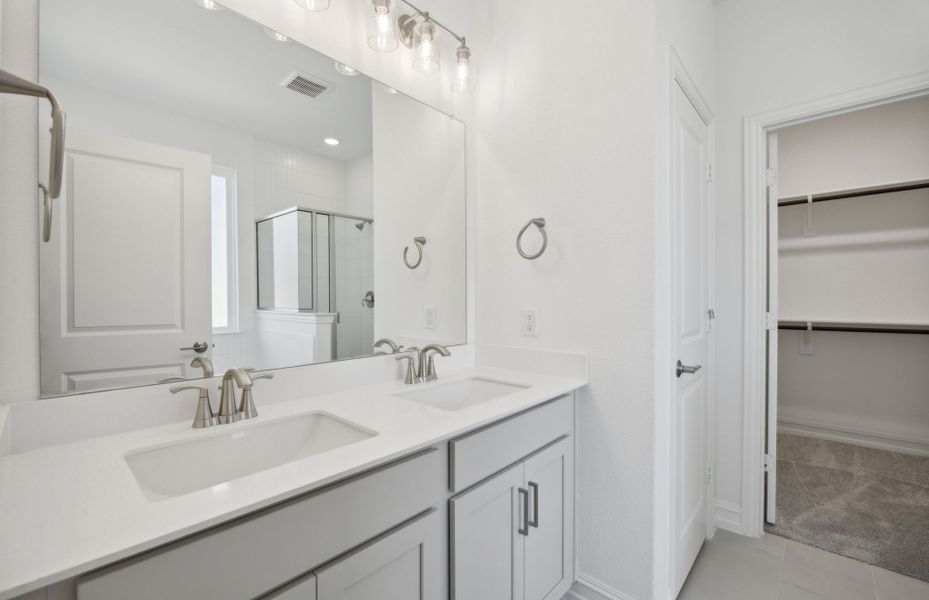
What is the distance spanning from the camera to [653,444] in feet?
4.64

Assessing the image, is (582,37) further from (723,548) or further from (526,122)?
(723,548)

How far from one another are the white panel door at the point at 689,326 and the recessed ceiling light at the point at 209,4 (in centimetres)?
154

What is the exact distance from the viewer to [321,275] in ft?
4.87

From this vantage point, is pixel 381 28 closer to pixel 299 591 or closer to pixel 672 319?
pixel 672 319

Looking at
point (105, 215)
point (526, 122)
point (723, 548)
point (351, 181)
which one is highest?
point (526, 122)

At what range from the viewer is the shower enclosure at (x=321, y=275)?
4.35ft

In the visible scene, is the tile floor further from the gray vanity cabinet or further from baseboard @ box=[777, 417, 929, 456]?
baseboard @ box=[777, 417, 929, 456]

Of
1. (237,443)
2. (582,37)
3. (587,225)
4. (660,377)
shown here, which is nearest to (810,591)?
(660,377)

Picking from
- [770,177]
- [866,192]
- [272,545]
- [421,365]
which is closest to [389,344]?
[421,365]

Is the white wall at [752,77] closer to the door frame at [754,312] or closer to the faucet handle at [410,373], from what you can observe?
the door frame at [754,312]

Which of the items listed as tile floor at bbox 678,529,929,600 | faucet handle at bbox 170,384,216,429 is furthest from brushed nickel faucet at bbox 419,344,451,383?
tile floor at bbox 678,529,929,600

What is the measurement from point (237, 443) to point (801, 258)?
405 cm

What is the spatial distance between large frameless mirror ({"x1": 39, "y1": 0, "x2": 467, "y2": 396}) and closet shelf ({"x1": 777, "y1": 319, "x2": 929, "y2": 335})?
3024 mm

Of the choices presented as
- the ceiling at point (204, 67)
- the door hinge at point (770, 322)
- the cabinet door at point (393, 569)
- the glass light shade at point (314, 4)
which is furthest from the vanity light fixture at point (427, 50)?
the door hinge at point (770, 322)
